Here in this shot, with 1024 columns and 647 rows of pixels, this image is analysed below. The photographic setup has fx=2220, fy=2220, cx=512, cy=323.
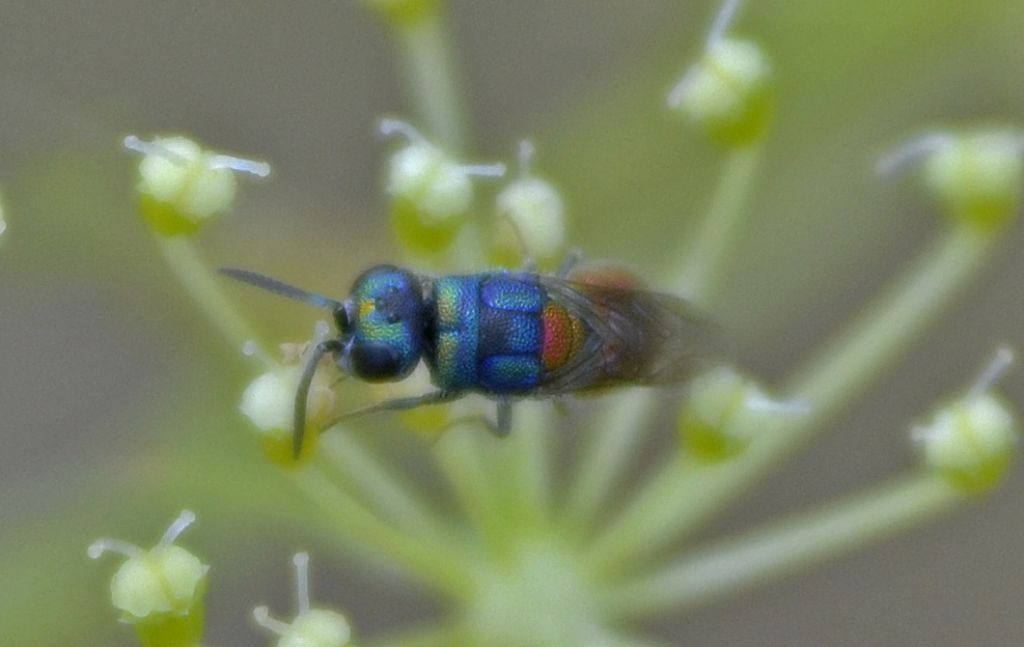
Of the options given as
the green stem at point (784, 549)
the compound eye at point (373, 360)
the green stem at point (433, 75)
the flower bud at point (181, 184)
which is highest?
the green stem at point (433, 75)

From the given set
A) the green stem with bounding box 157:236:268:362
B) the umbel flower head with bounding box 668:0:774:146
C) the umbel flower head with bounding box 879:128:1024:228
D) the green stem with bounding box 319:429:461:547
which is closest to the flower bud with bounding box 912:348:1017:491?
the umbel flower head with bounding box 879:128:1024:228

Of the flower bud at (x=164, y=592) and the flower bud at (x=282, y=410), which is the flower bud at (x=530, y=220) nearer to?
the flower bud at (x=282, y=410)

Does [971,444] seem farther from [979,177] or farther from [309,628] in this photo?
[309,628]

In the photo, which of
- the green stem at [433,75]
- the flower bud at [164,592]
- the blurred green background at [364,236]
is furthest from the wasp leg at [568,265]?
the flower bud at [164,592]

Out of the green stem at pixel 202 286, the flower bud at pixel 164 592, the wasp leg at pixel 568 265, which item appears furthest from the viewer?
the wasp leg at pixel 568 265

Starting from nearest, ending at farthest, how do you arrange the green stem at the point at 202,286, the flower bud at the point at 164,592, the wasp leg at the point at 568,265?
the flower bud at the point at 164,592, the green stem at the point at 202,286, the wasp leg at the point at 568,265

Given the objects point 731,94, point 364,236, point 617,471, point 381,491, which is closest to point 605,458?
point 617,471
